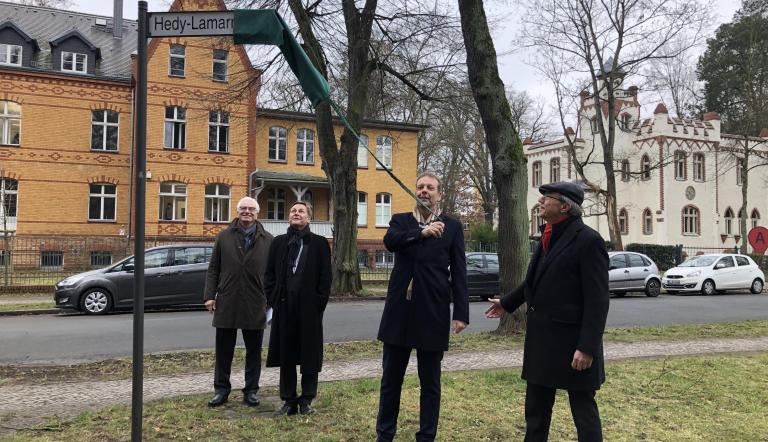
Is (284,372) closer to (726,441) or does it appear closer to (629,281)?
(726,441)

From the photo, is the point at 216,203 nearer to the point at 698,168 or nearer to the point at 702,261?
the point at 702,261

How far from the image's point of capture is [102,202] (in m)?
30.8

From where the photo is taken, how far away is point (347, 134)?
A: 18.3 meters

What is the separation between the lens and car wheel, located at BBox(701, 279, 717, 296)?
2278 cm

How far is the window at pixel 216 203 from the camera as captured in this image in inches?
1269

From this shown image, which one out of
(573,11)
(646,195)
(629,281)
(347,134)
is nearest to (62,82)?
(347,134)

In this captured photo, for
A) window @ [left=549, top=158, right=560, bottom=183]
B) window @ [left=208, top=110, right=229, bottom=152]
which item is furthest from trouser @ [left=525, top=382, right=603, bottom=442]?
window @ [left=549, top=158, right=560, bottom=183]

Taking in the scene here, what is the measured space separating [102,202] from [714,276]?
88.5 ft

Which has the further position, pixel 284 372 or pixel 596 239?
pixel 284 372

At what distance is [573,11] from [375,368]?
26566mm

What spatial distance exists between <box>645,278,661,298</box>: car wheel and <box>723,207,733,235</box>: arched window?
88.3 feet

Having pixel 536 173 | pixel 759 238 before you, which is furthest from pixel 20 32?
pixel 536 173

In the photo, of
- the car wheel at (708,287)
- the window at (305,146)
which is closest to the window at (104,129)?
the window at (305,146)

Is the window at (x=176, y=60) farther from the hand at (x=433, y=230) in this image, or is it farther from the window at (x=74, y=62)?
the hand at (x=433, y=230)
